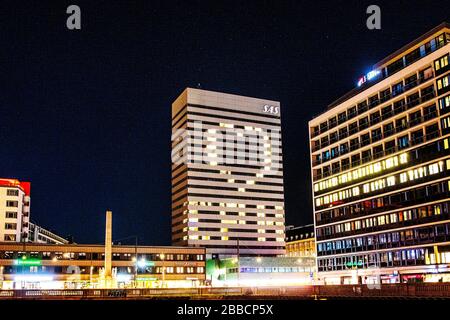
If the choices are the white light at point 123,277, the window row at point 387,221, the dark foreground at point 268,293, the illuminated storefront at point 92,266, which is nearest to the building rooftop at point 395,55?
the window row at point 387,221

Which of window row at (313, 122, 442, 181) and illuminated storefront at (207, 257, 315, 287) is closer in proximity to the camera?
window row at (313, 122, 442, 181)

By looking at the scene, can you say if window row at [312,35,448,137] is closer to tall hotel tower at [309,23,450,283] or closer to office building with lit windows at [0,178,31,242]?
tall hotel tower at [309,23,450,283]

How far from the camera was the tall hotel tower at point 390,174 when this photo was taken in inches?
3743

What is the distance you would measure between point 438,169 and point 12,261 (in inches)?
3858

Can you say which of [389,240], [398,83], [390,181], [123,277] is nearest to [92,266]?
[123,277]

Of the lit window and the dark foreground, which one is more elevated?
the lit window

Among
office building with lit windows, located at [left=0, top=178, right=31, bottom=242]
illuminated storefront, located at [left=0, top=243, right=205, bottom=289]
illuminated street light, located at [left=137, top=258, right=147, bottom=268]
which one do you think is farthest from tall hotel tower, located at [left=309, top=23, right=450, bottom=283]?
office building with lit windows, located at [left=0, top=178, right=31, bottom=242]

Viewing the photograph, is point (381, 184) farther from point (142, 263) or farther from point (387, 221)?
point (142, 263)

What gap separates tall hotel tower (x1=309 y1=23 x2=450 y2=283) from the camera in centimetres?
9506

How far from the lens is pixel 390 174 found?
10669cm

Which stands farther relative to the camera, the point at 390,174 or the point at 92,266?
the point at 92,266

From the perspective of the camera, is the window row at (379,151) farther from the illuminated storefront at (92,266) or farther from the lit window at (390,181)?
the illuminated storefront at (92,266)
